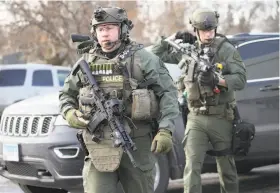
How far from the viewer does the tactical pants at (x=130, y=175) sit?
358 centimetres

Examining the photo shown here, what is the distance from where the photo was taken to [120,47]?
3709mm

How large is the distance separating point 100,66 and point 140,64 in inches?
9.9

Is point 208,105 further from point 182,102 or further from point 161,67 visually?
point 161,67

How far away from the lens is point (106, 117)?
351 cm

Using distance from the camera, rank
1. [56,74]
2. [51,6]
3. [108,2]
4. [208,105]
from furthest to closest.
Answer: [51,6] < [108,2] < [56,74] < [208,105]

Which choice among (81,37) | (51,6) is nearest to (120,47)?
(81,37)

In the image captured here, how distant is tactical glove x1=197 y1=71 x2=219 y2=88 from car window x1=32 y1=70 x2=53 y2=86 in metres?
11.1

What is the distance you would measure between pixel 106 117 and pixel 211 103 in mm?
1739

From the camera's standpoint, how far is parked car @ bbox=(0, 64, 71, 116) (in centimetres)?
1504

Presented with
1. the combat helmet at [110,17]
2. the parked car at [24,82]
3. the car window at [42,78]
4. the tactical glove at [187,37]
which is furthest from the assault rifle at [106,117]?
the car window at [42,78]

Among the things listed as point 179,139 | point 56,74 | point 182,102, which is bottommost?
point 56,74

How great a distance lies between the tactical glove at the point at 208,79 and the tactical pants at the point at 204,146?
38 centimetres

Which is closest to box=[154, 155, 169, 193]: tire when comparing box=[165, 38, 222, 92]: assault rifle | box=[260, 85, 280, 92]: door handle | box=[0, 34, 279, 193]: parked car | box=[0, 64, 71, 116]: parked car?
box=[0, 34, 279, 193]: parked car

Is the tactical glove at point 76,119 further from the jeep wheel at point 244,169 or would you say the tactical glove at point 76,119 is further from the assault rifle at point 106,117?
the jeep wheel at point 244,169
